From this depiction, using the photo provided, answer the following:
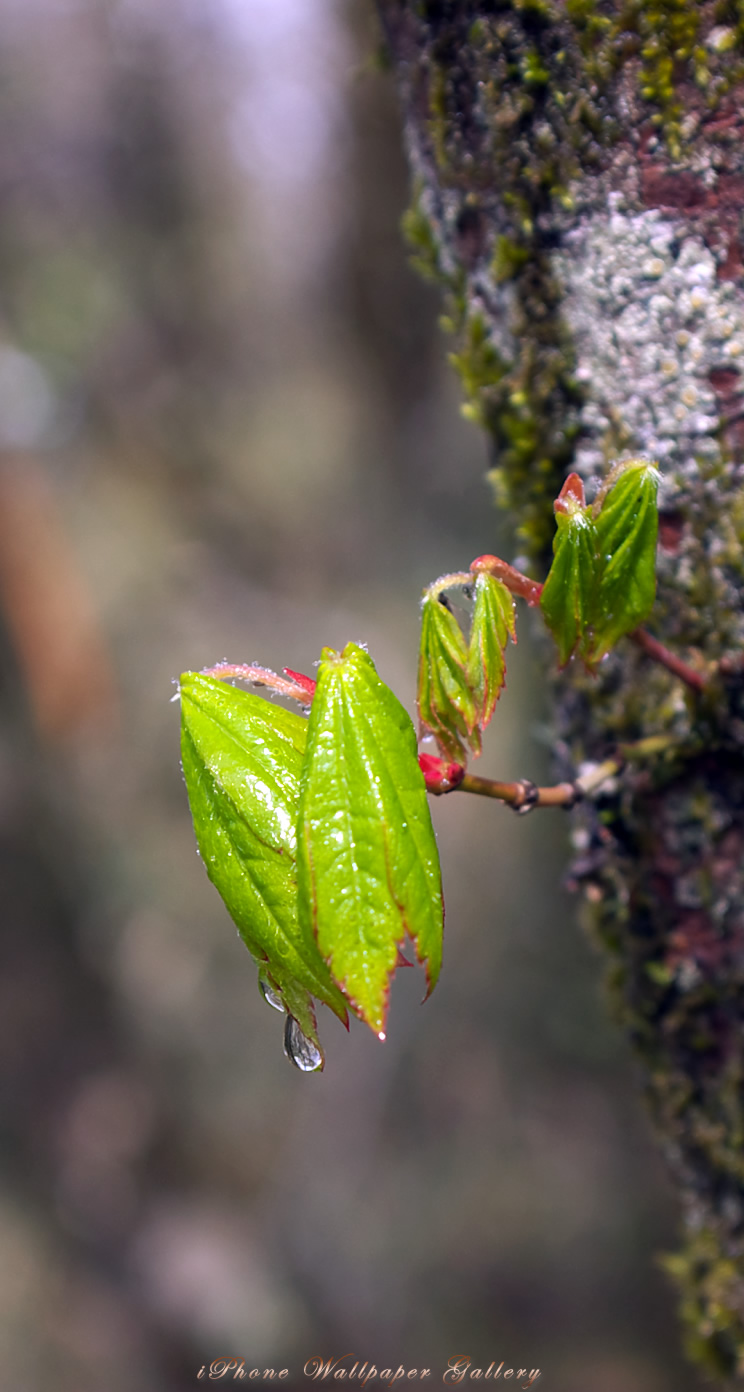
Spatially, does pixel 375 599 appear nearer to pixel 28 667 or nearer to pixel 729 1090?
pixel 28 667

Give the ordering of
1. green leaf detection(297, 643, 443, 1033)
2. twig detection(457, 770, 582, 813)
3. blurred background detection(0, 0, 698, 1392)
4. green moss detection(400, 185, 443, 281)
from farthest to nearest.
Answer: blurred background detection(0, 0, 698, 1392) → green moss detection(400, 185, 443, 281) → twig detection(457, 770, 582, 813) → green leaf detection(297, 643, 443, 1033)

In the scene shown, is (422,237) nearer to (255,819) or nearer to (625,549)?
(625,549)

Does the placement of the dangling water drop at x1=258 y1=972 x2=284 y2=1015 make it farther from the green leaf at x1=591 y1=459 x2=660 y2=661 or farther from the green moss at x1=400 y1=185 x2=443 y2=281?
the green moss at x1=400 y1=185 x2=443 y2=281

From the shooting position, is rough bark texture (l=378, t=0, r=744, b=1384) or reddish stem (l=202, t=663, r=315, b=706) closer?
reddish stem (l=202, t=663, r=315, b=706)

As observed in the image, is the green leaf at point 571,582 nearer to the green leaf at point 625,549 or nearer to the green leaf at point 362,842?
the green leaf at point 625,549

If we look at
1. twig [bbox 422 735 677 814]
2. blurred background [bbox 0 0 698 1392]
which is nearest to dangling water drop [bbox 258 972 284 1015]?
twig [bbox 422 735 677 814]

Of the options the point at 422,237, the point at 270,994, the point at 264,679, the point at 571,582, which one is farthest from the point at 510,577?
the point at 422,237
